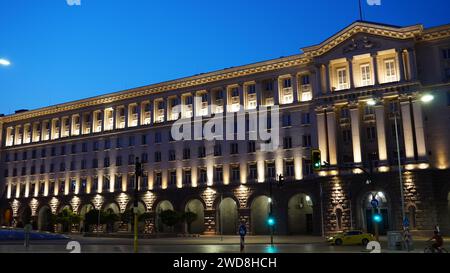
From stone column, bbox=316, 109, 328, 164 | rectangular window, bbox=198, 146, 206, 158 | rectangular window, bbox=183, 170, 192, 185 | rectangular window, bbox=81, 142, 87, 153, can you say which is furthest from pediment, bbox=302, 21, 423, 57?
rectangular window, bbox=81, 142, 87, 153

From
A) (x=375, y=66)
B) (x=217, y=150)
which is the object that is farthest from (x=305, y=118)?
(x=217, y=150)

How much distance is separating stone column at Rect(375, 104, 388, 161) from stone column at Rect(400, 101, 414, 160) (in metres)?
A: 2.07

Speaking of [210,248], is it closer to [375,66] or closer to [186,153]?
[375,66]

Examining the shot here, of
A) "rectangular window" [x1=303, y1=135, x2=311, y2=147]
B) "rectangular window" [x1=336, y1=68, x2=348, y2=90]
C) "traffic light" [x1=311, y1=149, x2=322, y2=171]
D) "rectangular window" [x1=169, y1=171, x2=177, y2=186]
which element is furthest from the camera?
"rectangular window" [x1=169, y1=171, x2=177, y2=186]

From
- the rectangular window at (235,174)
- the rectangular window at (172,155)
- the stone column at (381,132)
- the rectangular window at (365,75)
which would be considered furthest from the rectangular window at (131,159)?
the stone column at (381,132)

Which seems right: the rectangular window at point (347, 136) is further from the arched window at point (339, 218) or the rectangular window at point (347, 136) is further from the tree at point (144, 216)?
the tree at point (144, 216)

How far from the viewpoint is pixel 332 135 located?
51000mm

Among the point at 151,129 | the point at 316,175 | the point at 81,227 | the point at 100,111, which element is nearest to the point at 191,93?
the point at 151,129

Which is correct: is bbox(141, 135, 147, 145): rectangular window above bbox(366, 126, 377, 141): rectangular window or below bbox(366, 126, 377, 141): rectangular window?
above

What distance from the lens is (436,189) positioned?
4631 cm

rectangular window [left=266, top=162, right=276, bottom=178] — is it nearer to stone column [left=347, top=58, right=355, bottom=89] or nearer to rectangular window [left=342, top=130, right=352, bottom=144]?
rectangular window [left=342, top=130, right=352, bottom=144]

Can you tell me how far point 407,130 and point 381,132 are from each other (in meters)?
2.64

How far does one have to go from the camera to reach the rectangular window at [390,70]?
49.7 m

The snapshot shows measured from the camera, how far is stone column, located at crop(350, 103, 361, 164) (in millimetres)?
Result: 49309
